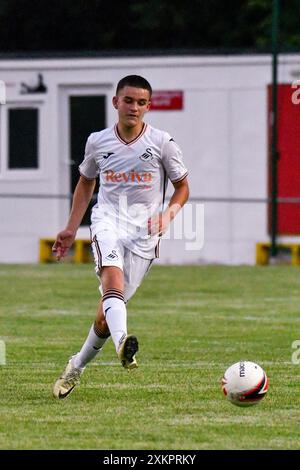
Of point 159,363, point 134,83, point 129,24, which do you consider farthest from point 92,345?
point 129,24

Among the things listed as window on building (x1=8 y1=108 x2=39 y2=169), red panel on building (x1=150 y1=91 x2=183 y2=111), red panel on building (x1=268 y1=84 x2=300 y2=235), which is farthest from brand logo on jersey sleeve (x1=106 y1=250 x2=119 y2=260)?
window on building (x1=8 y1=108 x2=39 y2=169)

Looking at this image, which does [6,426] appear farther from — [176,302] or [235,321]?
[176,302]

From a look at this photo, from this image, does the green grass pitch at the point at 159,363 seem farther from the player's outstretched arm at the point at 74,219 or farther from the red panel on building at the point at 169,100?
the red panel on building at the point at 169,100

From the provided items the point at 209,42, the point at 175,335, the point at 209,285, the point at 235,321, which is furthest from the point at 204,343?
the point at 209,42

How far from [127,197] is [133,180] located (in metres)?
0.12

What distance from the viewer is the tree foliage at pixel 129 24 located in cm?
2975

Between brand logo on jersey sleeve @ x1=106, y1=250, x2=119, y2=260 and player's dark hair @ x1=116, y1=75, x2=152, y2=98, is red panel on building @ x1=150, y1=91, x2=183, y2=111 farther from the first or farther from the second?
brand logo on jersey sleeve @ x1=106, y1=250, x2=119, y2=260

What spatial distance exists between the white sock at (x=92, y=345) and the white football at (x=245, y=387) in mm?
911

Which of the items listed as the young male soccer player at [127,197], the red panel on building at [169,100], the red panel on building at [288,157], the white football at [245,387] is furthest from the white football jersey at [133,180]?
the red panel on building at [169,100]

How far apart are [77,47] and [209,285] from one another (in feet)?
44.3

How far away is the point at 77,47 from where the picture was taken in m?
30.9

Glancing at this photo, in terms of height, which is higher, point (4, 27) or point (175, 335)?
point (4, 27)

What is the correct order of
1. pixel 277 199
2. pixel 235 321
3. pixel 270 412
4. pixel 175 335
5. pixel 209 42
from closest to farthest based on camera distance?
pixel 270 412 → pixel 175 335 → pixel 235 321 → pixel 277 199 → pixel 209 42

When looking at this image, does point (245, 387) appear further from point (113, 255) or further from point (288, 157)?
point (288, 157)
